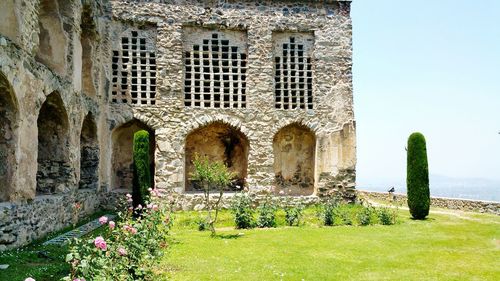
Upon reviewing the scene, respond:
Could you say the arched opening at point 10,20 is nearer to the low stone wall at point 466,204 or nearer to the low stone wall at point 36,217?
the low stone wall at point 36,217

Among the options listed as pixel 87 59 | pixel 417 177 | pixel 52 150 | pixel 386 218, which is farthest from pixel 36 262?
pixel 417 177

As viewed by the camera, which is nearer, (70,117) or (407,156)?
(70,117)

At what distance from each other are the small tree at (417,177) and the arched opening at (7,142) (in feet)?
46.1

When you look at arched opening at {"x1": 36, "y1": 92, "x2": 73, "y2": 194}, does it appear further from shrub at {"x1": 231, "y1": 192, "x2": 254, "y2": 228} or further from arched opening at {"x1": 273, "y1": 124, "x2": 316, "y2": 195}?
arched opening at {"x1": 273, "y1": 124, "x2": 316, "y2": 195}

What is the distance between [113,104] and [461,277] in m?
15.7

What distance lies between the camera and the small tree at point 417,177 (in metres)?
18.1

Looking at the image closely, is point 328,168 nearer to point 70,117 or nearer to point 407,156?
point 407,156

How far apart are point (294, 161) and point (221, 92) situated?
491 cm

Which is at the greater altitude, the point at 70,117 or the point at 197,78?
the point at 197,78

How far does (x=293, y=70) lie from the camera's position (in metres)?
22.1

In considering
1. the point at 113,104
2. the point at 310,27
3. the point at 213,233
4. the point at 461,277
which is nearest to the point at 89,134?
the point at 113,104

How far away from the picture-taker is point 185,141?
68.7 feet

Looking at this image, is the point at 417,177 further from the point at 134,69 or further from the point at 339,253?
the point at 134,69

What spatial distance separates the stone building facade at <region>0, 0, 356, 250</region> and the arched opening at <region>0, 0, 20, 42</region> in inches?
226
